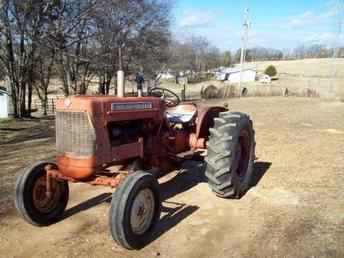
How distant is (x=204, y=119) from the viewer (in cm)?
589

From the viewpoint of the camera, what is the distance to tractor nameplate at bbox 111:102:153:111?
4.11 m

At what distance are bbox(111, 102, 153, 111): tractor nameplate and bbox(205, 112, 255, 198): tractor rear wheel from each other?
3.24 feet

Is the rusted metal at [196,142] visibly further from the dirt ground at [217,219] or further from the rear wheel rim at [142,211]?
the rear wheel rim at [142,211]

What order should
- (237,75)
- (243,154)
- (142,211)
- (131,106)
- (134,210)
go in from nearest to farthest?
(134,210) < (142,211) < (131,106) < (243,154) < (237,75)

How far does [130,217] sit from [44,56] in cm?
1706

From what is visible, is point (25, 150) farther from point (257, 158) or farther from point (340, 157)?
point (340, 157)

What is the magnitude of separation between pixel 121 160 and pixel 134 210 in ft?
2.66

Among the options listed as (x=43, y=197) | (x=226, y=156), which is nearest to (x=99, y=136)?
(x=43, y=197)

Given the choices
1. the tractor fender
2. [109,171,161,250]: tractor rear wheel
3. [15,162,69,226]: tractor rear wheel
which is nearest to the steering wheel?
the tractor fender

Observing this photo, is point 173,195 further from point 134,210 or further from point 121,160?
point 134,210

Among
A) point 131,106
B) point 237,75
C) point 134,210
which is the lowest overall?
point 134,210

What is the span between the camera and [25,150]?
8602 mm

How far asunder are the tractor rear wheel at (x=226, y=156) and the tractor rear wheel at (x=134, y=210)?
107 cm

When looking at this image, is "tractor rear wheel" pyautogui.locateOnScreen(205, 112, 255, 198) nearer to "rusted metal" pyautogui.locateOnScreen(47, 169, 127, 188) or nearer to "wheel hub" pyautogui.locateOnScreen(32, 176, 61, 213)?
"rusted metal" pyautogui.locateOnScreen(47, 169, 127, 188)
